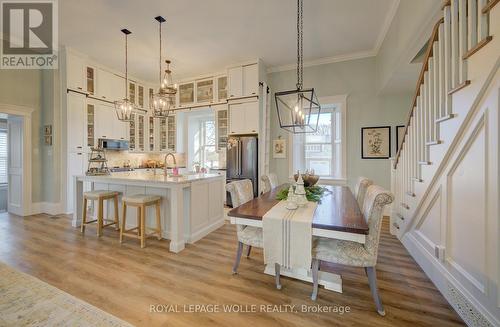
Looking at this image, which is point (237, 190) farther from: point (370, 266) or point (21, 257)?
point (21, 257)

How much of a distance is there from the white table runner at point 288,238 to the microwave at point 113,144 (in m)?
4.67

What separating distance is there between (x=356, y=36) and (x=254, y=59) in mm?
2012

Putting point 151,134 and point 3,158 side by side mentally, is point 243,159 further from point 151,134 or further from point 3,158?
point 3,158

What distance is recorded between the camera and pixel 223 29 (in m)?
3.63

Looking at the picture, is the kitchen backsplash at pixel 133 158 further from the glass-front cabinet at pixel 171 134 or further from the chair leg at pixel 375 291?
the chair leg at pixel 375 291

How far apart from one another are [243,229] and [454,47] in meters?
2.35

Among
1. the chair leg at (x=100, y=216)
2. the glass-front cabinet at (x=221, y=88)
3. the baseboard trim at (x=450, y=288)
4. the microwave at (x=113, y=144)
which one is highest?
the glass-front cabinet at (x=221, y=88)

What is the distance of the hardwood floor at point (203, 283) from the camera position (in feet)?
5.19

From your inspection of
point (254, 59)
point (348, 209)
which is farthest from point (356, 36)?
point (348, 209)

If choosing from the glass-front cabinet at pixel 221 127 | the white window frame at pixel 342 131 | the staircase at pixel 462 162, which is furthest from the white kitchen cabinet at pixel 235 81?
the staircase at pixel 462 162

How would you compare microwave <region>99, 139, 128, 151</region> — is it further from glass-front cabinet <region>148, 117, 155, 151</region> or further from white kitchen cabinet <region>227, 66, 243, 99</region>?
white kitchen cabinet <region>227, 66, 243, 99</region>

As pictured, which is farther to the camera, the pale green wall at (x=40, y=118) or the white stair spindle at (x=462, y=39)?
the pale green wall at (x=40, y=118)

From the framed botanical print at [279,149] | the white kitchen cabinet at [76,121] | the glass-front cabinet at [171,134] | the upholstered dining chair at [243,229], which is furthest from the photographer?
the glass-front cabinet at [171,134]

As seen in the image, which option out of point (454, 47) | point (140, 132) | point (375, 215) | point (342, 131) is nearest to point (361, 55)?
point (342, 131)
